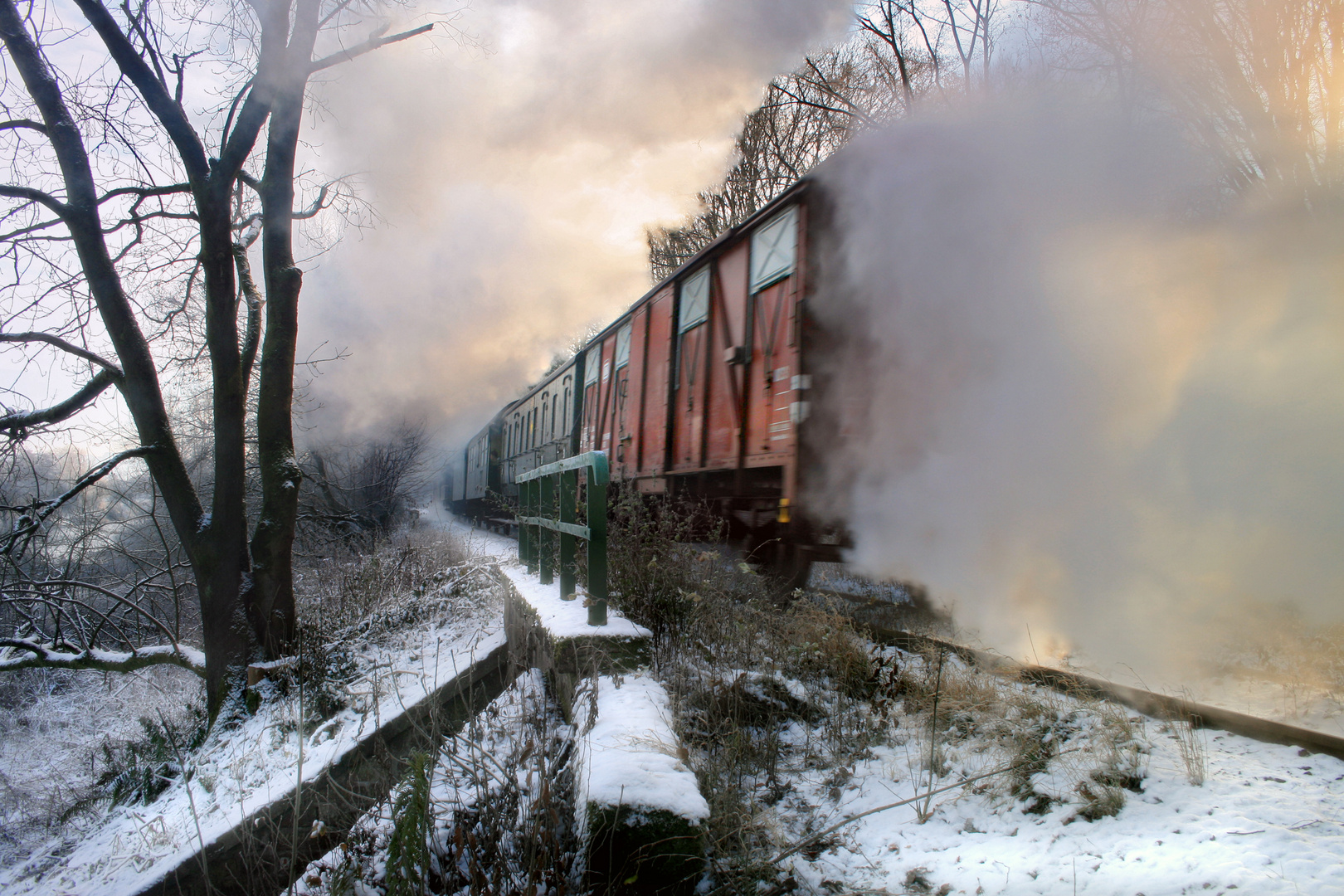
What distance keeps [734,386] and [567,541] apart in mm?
2270

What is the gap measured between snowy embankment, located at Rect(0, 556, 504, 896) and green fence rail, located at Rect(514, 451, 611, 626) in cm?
72

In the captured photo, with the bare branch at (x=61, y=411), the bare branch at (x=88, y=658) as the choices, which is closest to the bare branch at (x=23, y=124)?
the bare branch at (x=61, y=411)

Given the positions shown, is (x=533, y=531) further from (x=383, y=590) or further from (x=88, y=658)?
(x=88, y=658)

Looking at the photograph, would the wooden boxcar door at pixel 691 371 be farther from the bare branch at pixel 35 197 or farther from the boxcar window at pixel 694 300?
the bare branch at pixel 35 197

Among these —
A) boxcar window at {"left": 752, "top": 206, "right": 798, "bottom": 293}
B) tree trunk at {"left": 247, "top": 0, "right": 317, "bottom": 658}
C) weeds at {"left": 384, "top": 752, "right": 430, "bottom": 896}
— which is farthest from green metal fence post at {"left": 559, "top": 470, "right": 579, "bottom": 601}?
tree trunk at {"left": 247, "top": 0, "right": 317, "bottom": 658}

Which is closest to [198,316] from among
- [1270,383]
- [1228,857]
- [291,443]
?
[291,443]

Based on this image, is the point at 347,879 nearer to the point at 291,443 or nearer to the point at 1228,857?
the point at 1228,857

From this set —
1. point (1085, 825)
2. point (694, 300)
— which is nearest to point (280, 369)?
point (694, 300)

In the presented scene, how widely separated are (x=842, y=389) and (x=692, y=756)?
330cm

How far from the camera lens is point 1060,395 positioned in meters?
4.83

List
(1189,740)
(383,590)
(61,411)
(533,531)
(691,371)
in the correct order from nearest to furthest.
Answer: (1189,740) → (61,411) → (533,531) → (691,371) → (383,590)

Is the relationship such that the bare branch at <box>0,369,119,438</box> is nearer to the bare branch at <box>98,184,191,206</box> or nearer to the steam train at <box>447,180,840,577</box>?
the bare branch at <box>98,184,191,206</box>

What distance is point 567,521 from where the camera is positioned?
15.1ft

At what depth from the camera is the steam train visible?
5156 millimetres
